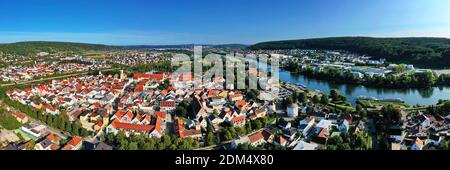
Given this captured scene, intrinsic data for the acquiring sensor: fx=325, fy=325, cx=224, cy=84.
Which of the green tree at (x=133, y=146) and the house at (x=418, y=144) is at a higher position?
the green tree at (x=133, y=146)

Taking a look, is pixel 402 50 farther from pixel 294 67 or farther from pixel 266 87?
pixel 266 87

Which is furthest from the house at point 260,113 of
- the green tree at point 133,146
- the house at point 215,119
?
the green tree at point 133,146

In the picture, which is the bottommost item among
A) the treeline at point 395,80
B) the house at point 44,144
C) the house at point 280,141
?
the house at point 44,144

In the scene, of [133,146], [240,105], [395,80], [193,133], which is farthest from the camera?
[395,80]

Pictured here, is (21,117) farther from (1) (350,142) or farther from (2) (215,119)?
(1) (350,142)

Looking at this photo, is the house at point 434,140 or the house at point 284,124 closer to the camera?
the house at point 434,140

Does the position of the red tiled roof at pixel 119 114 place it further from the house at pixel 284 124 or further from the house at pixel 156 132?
the house at pixel 284 124

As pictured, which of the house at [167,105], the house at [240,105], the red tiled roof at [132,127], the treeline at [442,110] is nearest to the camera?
the red tiled roof at [132,127]

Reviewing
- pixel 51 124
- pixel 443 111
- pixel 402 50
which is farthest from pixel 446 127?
pixel 402 50

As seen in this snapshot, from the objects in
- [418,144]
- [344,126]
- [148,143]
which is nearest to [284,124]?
[344,126]

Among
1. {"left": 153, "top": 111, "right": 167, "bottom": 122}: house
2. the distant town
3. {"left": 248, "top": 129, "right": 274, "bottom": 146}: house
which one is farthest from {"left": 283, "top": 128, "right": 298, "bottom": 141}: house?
{"left": 153, "top": 111, "right": 167, "bottom": 122}: house

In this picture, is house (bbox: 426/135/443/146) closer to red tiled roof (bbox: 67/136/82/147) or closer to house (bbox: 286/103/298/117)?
house (bbox: 286/103/298/117)
